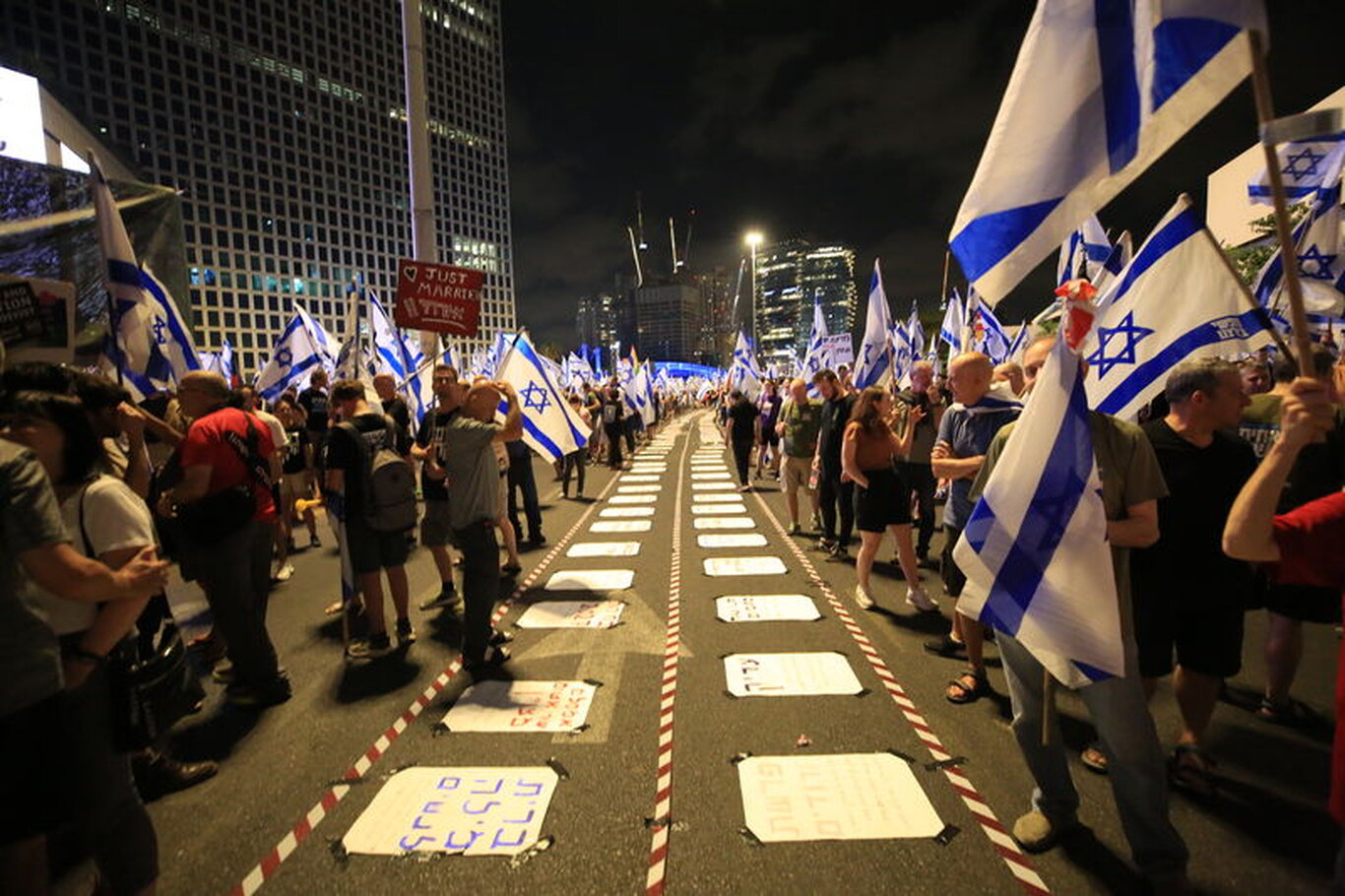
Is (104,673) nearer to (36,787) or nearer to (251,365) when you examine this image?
(36,787)

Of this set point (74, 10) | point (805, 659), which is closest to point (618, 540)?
point (805, 659)

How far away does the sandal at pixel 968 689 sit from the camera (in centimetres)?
411

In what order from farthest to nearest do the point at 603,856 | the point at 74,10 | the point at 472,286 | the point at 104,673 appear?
the point at 74,10 → the point at 472,286 → the point at 603,856 → the point at 104,673

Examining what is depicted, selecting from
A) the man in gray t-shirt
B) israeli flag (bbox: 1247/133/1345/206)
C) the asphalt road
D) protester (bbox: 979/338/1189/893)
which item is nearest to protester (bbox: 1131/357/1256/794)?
the asphalt road

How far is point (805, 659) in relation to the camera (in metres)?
4.79

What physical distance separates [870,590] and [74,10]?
116 m

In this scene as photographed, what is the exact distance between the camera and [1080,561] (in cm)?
237

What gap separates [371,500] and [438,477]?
0.66 metres

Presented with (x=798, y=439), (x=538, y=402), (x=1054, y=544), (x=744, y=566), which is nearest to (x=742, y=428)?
(x=798, y=439)

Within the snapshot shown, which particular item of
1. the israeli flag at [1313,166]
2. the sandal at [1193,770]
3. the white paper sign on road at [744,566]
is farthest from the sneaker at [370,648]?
the israeli flag at [1313,166]

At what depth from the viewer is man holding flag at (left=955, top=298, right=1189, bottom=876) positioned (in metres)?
2.36

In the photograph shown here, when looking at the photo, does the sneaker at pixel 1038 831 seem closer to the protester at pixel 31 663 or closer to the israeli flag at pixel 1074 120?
the israeli flag at pixel 1074 120

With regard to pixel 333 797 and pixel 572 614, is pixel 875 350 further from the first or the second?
pixel 333 797

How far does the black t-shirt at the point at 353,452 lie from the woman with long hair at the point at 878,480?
4.16 m
